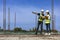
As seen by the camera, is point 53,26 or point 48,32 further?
point 53,26

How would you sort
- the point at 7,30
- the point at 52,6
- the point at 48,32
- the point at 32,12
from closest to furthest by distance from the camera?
the point at 48,32 → the point at 32,12 → the point at 52,6 → the point at 7,30

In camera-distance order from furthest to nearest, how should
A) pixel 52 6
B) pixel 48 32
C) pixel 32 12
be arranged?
1. pixel 52 6
2. pixel 32 12
3. pixel 48 32

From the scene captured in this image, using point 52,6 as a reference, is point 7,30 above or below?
below

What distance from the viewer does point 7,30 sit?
24.2 meters

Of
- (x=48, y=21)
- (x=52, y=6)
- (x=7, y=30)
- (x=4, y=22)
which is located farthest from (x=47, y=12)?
(x=7, y=30)

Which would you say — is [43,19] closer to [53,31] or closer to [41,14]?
[41,14]

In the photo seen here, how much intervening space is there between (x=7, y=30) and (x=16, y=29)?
90 cm

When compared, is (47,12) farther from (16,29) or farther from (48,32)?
(16,29)

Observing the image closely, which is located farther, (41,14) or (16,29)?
(16,29)

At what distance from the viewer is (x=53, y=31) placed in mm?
22953

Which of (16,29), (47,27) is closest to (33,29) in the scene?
(16,29)

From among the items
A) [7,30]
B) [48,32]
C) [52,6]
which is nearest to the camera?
[48,32]

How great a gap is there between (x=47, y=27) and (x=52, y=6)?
3.25 meters

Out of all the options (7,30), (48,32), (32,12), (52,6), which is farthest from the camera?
(7,30)
